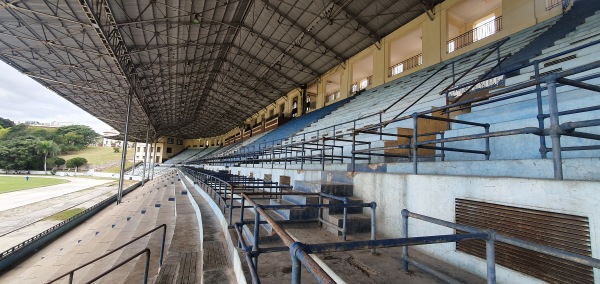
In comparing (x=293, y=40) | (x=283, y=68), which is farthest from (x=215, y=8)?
(x=283, y=68)

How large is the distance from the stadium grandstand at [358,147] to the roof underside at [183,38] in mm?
123

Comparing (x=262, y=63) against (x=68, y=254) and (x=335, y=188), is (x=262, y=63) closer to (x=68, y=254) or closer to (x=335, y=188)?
(x=68, y=254)

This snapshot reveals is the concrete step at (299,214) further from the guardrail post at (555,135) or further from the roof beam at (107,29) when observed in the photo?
the roof beam at (107,29)

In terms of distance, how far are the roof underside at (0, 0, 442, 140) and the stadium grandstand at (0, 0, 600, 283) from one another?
0.40 ft

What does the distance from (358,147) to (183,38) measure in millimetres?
13521

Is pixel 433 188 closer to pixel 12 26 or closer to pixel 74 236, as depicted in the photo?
pixel 74 236

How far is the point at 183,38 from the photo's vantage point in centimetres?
1498

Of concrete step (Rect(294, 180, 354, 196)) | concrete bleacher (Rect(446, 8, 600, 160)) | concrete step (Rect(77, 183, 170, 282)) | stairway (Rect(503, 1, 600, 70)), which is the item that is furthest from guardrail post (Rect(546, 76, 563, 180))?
concrete step (Rect(77, 183, 170, 282))

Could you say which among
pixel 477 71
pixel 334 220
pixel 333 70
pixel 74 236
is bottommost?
pixel 74 236

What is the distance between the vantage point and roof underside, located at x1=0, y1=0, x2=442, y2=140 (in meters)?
11.2

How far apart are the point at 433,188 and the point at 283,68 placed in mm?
19419

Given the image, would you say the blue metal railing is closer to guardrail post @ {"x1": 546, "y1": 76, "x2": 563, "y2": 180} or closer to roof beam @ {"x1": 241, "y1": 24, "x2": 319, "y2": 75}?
guardrail post @ {"x1": 546, "y1": 76, "x2": 563, "y2": 180}

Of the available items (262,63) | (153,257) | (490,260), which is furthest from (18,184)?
(490,260)

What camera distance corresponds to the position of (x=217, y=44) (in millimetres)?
16641
